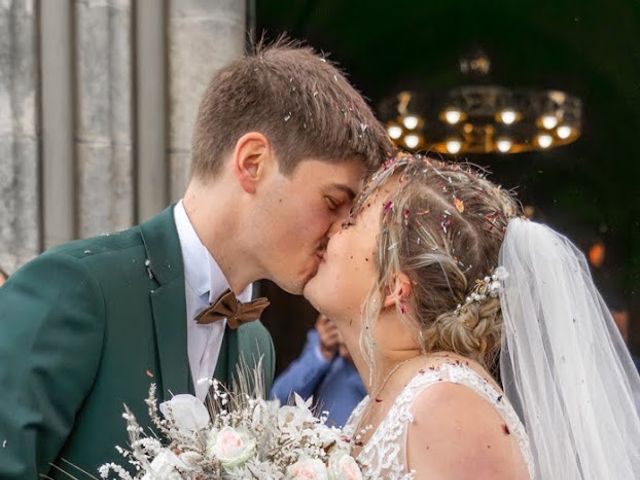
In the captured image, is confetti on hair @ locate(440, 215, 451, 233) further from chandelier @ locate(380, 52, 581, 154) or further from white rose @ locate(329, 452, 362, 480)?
chandelier @ locate(380, 52, 581, 154)

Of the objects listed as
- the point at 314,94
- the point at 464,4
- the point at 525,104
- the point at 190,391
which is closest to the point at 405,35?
the point at 464,4

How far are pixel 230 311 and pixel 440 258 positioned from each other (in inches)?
21.8

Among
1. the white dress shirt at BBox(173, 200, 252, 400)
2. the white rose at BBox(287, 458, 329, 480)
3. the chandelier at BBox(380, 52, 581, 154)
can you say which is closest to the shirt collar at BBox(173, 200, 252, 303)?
the white dress shirt at BBox(173, 200, 252, 400)

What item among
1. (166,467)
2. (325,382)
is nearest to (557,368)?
(166,467)

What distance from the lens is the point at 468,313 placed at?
93.4 inches

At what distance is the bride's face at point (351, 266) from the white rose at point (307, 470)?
0.68m

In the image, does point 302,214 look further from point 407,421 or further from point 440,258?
point 407,421

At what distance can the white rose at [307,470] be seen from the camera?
1761 millimetres

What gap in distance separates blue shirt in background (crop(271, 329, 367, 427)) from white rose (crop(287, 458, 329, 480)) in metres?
2.47

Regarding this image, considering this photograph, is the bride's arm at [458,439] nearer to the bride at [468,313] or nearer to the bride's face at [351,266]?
the bride at [468,313]

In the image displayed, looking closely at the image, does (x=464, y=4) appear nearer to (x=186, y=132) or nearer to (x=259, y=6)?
(x=259, y=6)

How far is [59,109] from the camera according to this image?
4.36 meters

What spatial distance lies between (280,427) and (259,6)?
3727 mm

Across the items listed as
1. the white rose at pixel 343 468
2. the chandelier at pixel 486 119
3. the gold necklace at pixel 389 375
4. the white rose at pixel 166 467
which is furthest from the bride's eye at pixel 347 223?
the chandelier at pixel 486 119
